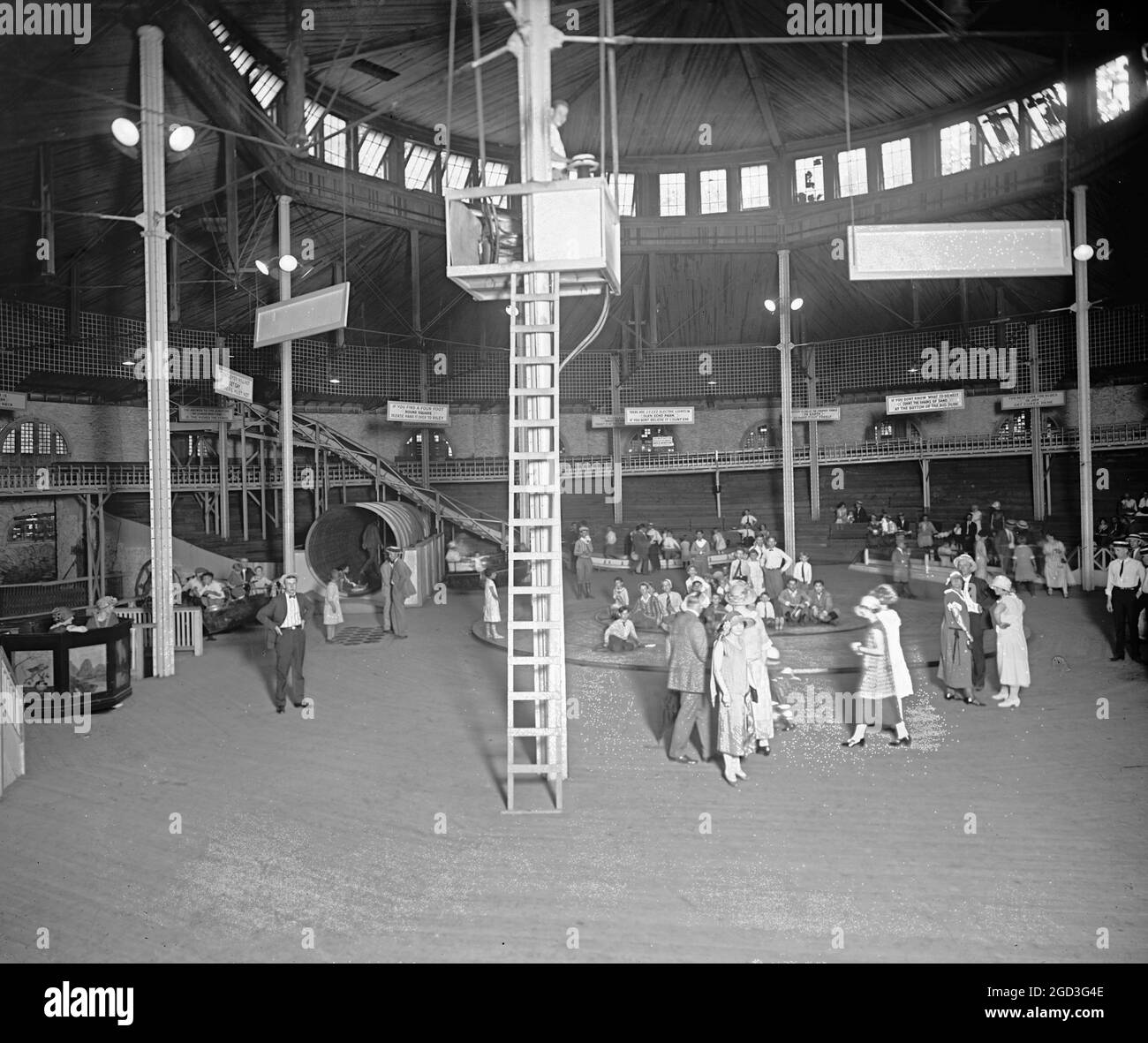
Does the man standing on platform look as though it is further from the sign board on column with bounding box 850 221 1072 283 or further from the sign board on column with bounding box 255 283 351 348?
the sign board on column with bounding box 850 221 1072 283

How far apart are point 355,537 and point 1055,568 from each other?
15835 mm

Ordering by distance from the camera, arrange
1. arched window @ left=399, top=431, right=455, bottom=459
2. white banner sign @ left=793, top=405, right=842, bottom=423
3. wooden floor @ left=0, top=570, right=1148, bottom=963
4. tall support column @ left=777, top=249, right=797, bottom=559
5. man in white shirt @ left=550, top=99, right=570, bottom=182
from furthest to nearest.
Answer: arched window @ left=399, top=431, right=455, bottom=459 → white banner sign @ left=793, top=405, right=842, bottom=423 → tall support column @ left=777, top=249, right=797, bottom=559 → man in white shirt @ left=550, top=99, right=570, bottom=182 → wooden floor @ left=0, top=570, right=1148, bottom=963

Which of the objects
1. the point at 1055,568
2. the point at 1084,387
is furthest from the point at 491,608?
the point at 1084,387

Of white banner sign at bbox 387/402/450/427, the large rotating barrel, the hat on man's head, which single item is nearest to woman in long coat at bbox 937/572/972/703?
the hat on man's head

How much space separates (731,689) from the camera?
7.79 m

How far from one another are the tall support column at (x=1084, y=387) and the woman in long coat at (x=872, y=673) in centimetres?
1158

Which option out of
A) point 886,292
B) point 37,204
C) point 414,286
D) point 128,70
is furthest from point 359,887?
point 886,292

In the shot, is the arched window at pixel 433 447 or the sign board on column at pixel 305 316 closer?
the sign board on column at pixel 305 316

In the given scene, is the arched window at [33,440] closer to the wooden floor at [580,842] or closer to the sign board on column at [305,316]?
the sign board on column at [305,316]

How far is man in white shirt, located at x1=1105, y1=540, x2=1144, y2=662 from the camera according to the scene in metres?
11.5

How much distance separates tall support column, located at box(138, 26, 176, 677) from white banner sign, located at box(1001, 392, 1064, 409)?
22492mm

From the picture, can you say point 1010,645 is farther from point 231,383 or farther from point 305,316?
point 231,383

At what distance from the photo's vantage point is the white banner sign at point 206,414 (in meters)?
23.7

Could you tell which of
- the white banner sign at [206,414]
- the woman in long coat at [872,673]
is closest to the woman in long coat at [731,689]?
the woman in long coat at [872,673]
